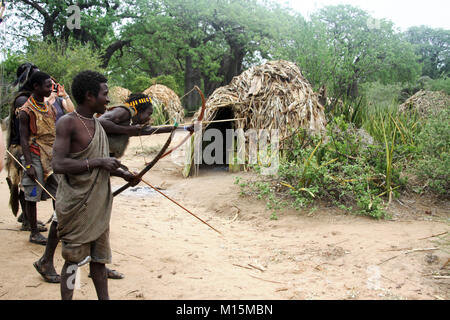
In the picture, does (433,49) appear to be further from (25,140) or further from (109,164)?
(109,164)

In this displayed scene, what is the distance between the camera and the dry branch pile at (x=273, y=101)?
714 centimetres

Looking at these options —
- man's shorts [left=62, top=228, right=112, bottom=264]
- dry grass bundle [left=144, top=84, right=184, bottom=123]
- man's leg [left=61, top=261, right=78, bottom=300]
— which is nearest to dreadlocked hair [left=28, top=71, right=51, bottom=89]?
man's shorts [left=62, top=228, right=112, bottom=264]

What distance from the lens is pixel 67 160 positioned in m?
2.20

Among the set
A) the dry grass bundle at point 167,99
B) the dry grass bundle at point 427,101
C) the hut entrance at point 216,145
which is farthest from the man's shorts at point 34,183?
the dry grass bundle at point 167,99

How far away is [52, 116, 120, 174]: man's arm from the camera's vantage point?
219 centimetres

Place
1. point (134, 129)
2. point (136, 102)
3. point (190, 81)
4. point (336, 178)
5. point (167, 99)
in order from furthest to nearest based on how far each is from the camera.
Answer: point (190, 81) < point (167, 99) < point (336, 178) < point (136, 102) < point (134, 129)

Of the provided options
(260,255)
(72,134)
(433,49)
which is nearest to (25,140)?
(72,134)

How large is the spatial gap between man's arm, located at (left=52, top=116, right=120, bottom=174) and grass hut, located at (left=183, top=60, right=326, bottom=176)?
4.93 meters

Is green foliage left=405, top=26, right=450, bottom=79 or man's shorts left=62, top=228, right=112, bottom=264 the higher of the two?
green foliage left=405, top=26, right=450, bottom=79

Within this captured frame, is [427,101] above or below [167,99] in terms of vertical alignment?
below

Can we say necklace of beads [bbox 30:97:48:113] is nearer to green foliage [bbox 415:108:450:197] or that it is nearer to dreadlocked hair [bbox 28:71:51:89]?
dreadlocked hair [bbox 28:71:51:89]

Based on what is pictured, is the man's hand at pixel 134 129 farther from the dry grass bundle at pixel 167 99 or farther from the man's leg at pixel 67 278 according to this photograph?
the dry grass bundle at pixel 167 99

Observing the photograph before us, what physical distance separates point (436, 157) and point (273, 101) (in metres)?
3.08

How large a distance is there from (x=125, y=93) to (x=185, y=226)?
12579 millimetres
